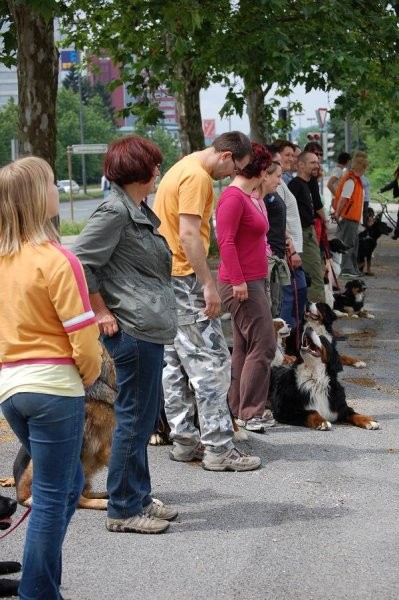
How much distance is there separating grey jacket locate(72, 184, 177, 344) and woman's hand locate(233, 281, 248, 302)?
2.26 m

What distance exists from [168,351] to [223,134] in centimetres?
140

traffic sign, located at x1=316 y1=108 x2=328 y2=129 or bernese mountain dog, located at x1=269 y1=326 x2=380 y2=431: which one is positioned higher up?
traffic sign, located at x1=316 y1=108 x2=328 y2=129

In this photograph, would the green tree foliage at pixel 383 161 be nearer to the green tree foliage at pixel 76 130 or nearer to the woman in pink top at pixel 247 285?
the green tree foliage at pixel 76 130

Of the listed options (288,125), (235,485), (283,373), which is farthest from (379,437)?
(288,125)

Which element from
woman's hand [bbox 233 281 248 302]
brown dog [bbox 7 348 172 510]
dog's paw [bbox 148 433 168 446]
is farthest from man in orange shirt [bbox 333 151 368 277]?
brown dog [bbox 7 348 172 510]

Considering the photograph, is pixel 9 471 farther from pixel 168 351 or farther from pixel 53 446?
pixel 53 446

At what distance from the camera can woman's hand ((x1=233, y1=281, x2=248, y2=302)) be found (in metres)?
7.90

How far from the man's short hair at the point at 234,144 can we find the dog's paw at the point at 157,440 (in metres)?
2.06

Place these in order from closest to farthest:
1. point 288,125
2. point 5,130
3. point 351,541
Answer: point 351,541 → point 288,125 → point 5,130

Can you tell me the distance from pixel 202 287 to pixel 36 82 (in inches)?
207

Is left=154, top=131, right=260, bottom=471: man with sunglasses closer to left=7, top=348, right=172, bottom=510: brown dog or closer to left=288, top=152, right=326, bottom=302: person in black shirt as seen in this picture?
left=7, top=348, right=172, bottom=510: brown dog

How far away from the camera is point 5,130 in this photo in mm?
84625

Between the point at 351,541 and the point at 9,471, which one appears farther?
the point at 9,471

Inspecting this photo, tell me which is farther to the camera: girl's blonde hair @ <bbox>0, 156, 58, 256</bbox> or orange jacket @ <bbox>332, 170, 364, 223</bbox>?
orange jacket @ <bbox>332, 170, 364, 223</bbox>
